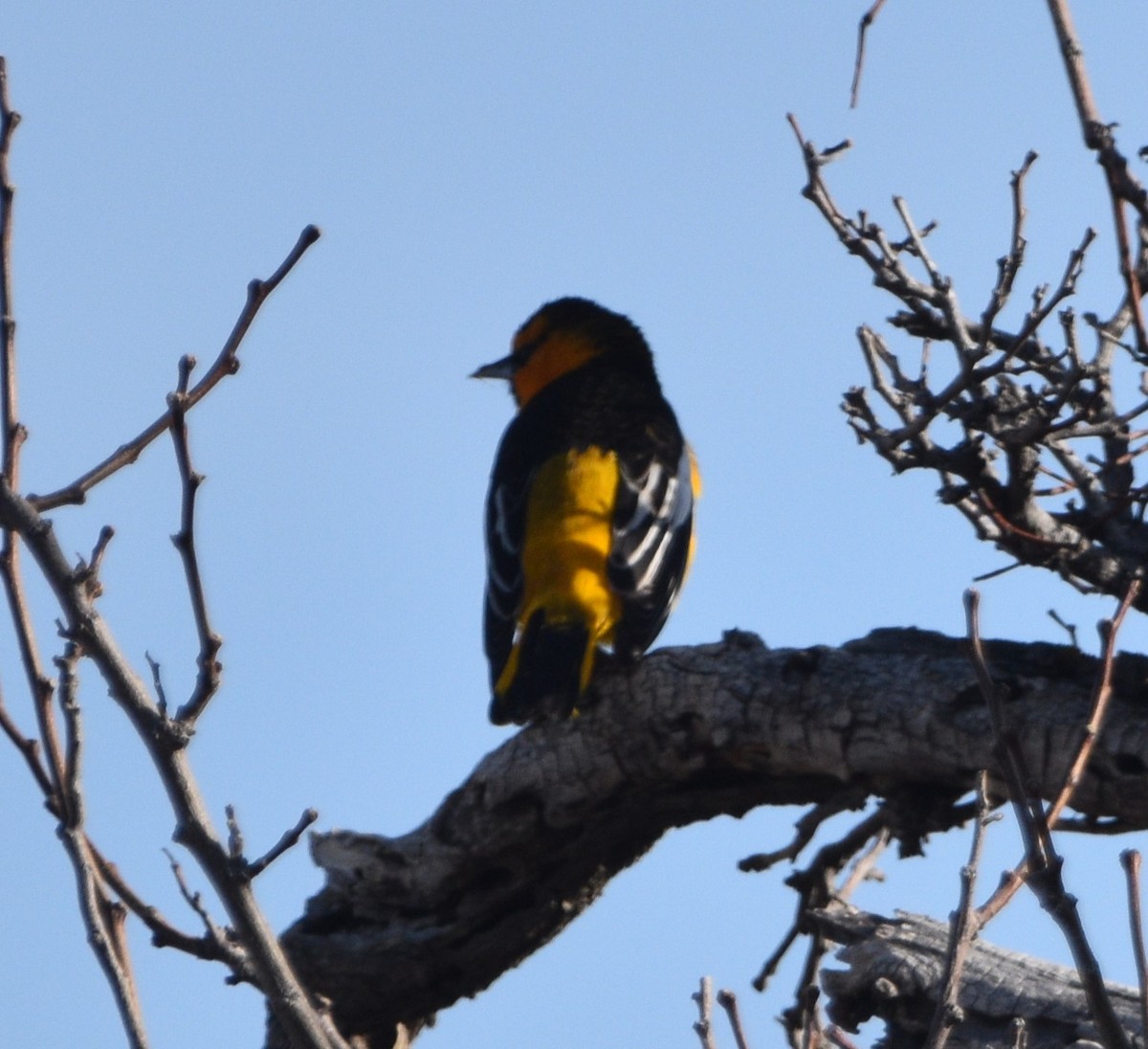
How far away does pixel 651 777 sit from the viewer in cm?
447

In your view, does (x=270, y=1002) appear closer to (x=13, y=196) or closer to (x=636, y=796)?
(x=13, y=196)

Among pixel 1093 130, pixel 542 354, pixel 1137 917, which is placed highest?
pixel 542 354

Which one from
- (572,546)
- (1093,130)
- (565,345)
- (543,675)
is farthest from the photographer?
(565,345)

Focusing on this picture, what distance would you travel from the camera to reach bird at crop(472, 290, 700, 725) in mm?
5316

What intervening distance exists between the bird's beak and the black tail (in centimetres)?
290

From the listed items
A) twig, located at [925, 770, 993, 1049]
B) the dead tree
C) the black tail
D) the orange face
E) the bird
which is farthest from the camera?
the orange face

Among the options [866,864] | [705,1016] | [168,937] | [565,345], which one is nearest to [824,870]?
[866,864]

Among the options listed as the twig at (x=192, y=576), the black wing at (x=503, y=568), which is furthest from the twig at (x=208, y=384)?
the black wing at (x=503, y=568)

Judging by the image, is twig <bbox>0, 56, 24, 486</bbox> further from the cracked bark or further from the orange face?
the orange face

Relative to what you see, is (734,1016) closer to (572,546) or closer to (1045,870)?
(1045,870)

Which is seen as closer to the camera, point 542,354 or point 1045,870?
point 1045,870

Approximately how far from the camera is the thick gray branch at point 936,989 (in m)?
4.00

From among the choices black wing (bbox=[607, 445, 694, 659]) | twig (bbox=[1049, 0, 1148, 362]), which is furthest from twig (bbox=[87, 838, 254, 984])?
black wing (bbox=[607, 445, 694, 659])

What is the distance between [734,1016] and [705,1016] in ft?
0.35
